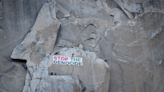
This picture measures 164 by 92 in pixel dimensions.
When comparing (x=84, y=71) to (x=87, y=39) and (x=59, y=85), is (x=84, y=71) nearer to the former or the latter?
(x=59, y=85)

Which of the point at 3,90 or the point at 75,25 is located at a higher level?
the point at 75,25

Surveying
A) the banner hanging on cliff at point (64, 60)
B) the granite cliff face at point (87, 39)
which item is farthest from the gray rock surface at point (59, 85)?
the banner hanging on cliff at point (64, 60)

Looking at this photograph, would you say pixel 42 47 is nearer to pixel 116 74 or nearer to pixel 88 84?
pixel 88 84

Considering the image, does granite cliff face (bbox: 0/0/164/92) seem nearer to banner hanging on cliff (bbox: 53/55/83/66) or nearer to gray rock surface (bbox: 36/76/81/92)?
banner hanging on cliff (bbox: 53/55/83/66)

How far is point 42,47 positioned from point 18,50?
128 centimetres

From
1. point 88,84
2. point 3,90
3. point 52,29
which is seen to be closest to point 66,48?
point 52,29

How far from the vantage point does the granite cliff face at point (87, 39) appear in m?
10.4

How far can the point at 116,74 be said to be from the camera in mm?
10469

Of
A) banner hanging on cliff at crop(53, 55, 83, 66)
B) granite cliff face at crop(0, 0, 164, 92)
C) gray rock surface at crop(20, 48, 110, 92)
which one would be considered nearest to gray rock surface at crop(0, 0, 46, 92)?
granite cliff face at crop(0, 0, 164, 92)

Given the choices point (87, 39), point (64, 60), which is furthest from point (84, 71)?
point (87, 39)

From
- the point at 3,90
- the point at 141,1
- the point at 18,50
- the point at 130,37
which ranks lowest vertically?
the point at 3,90

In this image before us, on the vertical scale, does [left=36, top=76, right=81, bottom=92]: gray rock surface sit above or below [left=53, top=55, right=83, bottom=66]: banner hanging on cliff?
below

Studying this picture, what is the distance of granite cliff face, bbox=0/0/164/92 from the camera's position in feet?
34.1

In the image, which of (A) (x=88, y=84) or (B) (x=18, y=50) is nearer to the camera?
(A) (x=88, y=84)
